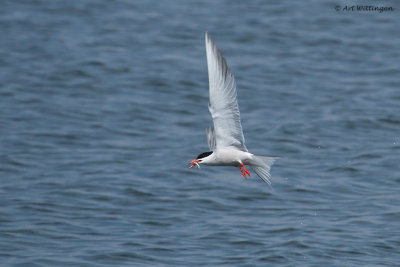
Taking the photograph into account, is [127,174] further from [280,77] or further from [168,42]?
[168,42]

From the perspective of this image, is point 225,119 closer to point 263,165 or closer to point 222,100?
point 222,100

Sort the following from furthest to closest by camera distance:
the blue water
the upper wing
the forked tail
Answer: the blue water → the forked tail → the upper wing

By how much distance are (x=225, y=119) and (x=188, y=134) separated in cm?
515

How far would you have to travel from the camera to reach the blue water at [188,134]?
8523mm

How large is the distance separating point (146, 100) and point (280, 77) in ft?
8.91

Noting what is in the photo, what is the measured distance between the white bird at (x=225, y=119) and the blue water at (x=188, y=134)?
5.26 ft

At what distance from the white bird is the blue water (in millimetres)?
1604

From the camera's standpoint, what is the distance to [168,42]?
15648 millimetres

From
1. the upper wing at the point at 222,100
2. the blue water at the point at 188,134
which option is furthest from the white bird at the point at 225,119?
the blue water at the point at 188,134

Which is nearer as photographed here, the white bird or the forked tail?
the white bird

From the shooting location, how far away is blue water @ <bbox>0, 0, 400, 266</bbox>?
852cm

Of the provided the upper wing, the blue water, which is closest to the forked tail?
the upper wing

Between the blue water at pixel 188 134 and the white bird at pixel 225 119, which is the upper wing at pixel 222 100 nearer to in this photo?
the white bird at pixel 225 119

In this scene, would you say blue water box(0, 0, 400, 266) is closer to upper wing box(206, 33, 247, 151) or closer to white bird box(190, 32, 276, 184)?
white bird box(190, 32, 276, 184)
